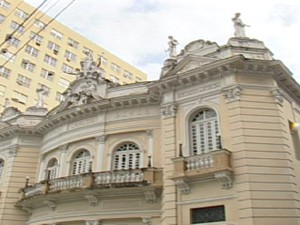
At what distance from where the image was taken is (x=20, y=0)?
42.1 metres

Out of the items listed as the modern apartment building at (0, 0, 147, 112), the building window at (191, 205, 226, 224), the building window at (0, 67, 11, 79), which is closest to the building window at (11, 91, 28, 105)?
the modern apartment building at (0, 0, 147, 112)

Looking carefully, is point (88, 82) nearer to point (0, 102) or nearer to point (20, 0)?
point (0, 102)

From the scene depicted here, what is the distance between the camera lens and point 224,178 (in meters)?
13.8

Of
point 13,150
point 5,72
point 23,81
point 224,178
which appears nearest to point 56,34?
point 23,81

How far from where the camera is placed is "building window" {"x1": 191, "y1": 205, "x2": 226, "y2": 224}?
543 inches

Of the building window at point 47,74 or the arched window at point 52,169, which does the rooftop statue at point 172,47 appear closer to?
the arched window at point 52,169

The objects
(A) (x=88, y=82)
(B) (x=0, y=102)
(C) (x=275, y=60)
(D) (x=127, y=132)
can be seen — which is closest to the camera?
(C) (x=275, y=60)

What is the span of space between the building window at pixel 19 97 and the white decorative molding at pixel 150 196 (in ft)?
84.1

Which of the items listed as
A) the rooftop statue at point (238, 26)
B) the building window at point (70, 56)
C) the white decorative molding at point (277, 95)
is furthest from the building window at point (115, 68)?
the white decorative molding at point (277, 95)

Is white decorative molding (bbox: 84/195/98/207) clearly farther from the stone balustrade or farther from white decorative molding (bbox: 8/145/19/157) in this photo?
white decorative molding (bbox: 8/145/19/157)

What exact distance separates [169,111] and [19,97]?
85.5 feet

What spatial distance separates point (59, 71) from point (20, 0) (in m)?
8.74

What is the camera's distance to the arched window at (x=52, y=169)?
20.7m

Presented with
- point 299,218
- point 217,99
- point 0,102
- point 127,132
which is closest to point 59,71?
point 0,102
